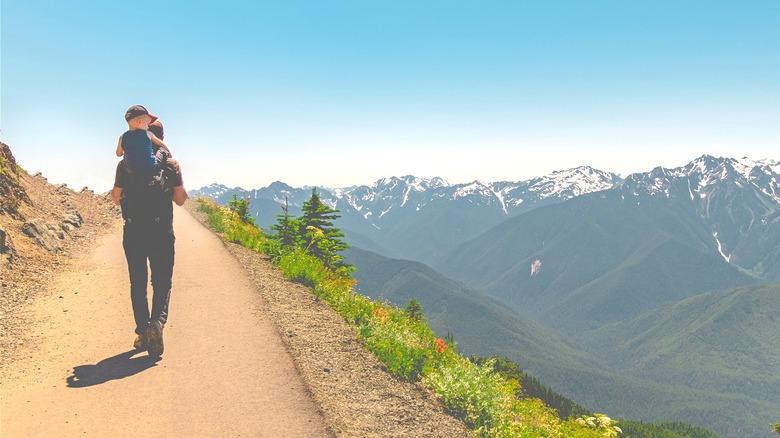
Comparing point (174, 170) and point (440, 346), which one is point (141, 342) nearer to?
point (174, 170)

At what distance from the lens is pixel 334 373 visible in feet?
24.6

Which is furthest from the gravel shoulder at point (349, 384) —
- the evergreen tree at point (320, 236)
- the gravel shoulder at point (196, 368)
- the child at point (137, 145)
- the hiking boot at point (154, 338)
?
the evergreen tree at point (320, 236)

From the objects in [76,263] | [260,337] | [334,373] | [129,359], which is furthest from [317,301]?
[76,263]

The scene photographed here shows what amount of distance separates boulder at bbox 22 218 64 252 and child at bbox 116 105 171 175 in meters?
10.7

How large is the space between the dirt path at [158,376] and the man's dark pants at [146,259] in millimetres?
829

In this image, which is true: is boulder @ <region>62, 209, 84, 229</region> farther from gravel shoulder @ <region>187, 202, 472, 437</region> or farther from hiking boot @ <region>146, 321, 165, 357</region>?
hiking boot @ <region>146, 321, 165, 357</region>

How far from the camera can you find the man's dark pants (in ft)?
22.3

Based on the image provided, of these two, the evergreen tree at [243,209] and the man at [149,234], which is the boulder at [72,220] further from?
the man at [149,234]

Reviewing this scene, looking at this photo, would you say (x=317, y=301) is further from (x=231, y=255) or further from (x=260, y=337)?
(x=231, y=255)

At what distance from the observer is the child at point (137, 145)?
6.54 m

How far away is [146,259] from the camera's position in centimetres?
697

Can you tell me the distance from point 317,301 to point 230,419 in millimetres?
6035

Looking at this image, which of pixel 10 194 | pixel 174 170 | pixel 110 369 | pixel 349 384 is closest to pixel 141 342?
pixel 110 369

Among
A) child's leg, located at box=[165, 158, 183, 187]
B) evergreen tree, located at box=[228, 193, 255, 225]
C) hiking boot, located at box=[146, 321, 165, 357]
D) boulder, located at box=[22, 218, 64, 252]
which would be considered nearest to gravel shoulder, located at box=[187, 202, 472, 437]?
hiking boot, located at box=[146, 321, 165, 357]
